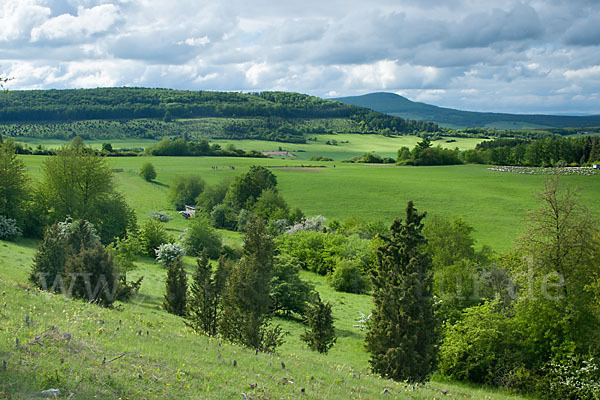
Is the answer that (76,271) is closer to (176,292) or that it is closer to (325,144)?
(176,292)

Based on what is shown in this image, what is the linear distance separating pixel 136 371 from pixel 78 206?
167 ft

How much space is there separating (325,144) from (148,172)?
89187 millimetres

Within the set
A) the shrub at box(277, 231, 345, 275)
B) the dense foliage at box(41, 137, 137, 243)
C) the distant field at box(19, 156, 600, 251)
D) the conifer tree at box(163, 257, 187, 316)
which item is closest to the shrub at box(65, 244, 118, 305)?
the conifer tree at box(163, 257, 187, 316)

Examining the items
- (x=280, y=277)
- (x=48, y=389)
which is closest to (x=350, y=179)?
(x=280, y=277)

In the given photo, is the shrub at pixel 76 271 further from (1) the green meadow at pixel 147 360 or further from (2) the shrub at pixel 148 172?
(2) the shrub at pixel 148 172

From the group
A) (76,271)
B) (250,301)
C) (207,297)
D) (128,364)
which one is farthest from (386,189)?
(128,364)

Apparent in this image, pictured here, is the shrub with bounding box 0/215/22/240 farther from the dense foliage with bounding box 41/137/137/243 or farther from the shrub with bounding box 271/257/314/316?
the shrub with bounding box 271/257/314/316

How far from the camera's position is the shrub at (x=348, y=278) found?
4975 centimetres

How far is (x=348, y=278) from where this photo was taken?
165 ft

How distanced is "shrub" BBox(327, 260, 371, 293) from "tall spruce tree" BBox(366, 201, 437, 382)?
3091 cm

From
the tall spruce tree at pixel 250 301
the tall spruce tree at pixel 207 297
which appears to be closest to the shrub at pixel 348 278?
the tall spruce tree at pixel 207 297

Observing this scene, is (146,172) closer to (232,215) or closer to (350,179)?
(232,215)

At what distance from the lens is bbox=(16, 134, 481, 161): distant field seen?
149163mm

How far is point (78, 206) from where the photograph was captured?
183 ft
